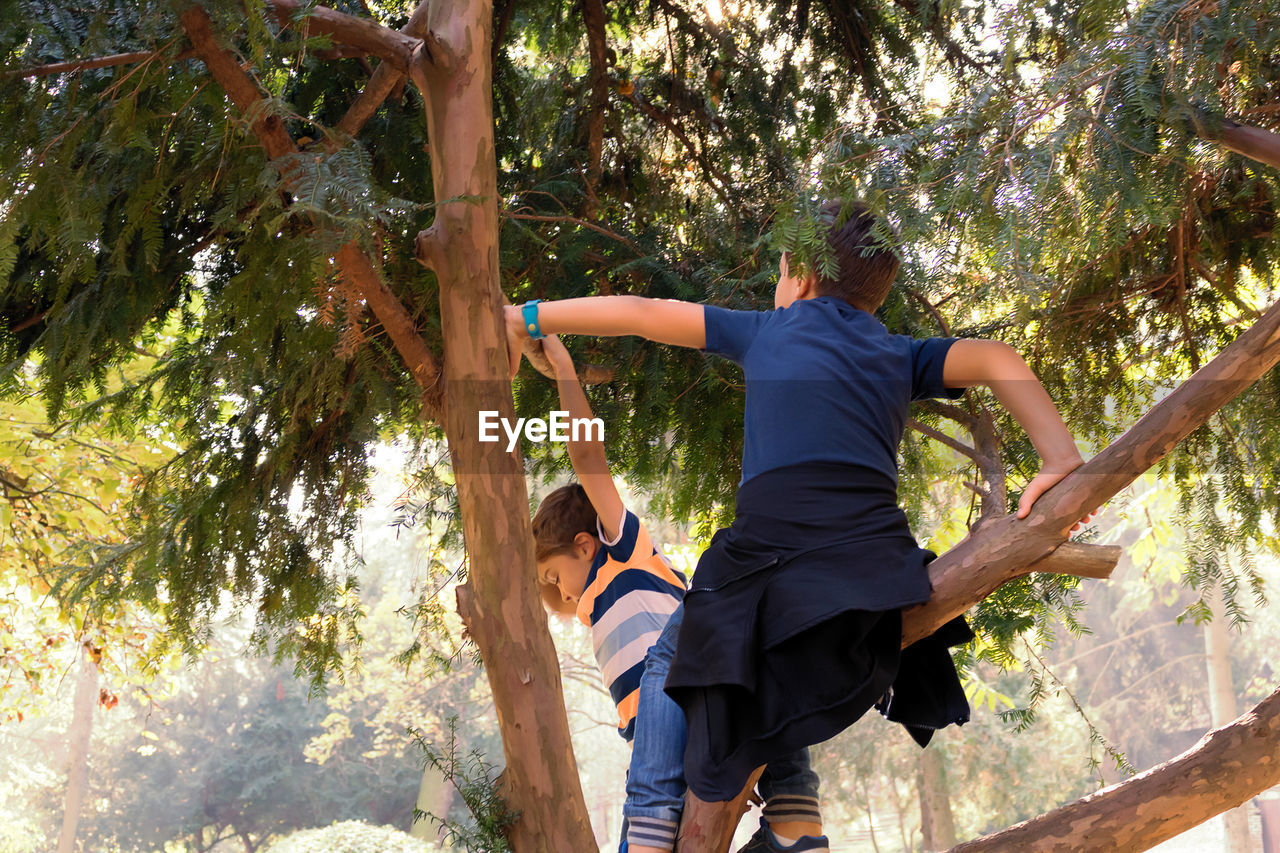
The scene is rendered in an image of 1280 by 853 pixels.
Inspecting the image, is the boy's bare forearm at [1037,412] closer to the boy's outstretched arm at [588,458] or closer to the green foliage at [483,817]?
the boy's outstretched arm at [588,458]

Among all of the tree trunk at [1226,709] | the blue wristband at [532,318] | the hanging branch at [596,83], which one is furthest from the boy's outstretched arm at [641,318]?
the tree trunk at [1226,709]

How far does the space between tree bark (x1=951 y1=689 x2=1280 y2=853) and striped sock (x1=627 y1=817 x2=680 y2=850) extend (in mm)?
610

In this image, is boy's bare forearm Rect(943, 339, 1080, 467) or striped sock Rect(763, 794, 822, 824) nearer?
Result: boy's bare forearm Rect(943, 339, 1080, 467)

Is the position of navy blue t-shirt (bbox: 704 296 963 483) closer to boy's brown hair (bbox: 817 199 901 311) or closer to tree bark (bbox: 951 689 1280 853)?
boy's brown hair (bbox: 817 199 901 311)

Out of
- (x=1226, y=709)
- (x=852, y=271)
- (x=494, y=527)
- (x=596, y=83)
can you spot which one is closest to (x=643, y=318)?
(x=852, y=271)

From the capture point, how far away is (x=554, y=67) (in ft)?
12.9

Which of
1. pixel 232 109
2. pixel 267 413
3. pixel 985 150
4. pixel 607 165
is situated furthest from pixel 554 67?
pixel 985 150

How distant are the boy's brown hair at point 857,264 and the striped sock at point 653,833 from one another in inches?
41.5

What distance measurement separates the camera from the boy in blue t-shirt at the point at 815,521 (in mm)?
1665

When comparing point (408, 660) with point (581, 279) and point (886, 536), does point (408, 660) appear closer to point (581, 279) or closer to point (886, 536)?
point (581, 279)

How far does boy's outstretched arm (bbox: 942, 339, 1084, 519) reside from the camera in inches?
71.6

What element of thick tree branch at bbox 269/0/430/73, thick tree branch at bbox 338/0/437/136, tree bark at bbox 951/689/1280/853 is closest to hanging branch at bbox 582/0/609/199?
thick tree branch at bbox 338/0/437/136

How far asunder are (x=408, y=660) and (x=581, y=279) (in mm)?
1481

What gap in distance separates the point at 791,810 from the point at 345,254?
58.4 inches
